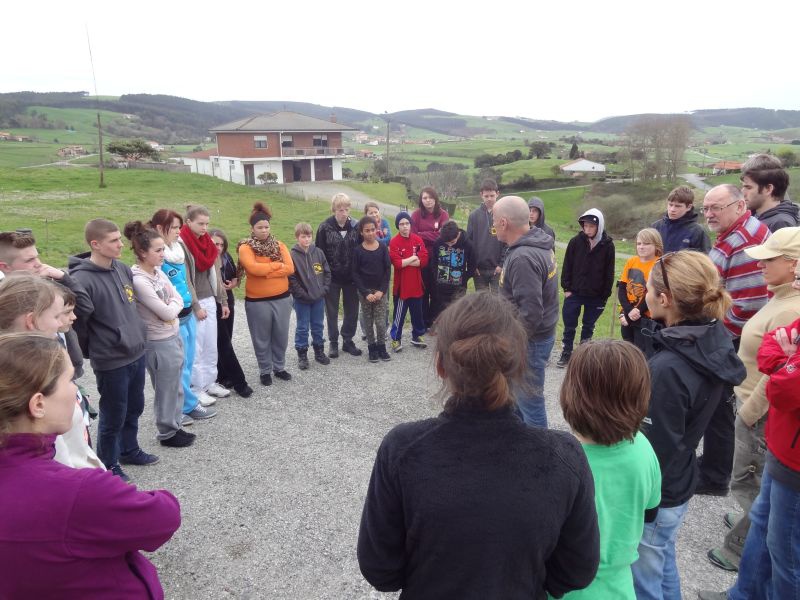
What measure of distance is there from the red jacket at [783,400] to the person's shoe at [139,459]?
4.28m

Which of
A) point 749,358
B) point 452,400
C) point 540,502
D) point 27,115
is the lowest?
point 749,358

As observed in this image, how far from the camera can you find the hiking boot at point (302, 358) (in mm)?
6203

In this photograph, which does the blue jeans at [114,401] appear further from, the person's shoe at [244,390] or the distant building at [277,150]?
the distant building at [277,150]

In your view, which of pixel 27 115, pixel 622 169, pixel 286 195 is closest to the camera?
pixel 286 195

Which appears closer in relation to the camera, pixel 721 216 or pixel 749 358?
pixel 749 358

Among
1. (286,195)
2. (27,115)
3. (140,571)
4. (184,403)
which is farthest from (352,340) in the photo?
(27,115)

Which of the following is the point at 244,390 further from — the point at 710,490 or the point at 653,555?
the point at 710,490

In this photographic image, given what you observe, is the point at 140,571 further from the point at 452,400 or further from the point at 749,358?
the point at 749,358

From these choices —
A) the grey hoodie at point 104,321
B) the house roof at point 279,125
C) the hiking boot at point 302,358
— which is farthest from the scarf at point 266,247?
the house roof at point 279,125

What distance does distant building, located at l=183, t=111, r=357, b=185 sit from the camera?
47.5m

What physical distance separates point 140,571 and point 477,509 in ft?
4.05

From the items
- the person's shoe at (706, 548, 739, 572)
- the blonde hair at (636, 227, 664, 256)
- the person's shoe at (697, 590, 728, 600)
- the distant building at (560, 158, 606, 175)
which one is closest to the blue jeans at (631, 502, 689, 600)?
the person's shoe at (697, 590, 728, 600)

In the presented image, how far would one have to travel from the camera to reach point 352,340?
6.96m

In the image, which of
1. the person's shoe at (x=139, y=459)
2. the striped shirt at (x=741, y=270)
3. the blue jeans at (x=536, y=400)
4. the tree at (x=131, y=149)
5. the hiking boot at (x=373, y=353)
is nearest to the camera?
the striped shirt at (x=741, y=270)
